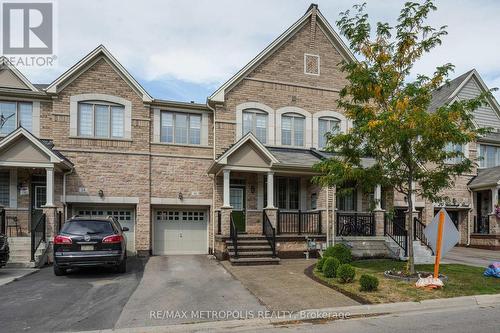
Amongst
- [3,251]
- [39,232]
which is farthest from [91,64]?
[3,251]

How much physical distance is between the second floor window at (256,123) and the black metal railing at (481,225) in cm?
1373

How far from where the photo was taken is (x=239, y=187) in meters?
18.4

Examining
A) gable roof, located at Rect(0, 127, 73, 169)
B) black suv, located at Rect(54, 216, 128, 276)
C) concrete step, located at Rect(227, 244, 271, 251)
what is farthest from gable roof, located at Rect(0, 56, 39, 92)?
concrete step, located at Rect(227, 244, 271, 251)

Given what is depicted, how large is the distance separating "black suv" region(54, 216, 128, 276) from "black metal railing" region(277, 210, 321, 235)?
7.26 m

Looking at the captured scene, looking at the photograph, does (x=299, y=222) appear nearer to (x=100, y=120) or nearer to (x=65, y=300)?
(x=100, y=120)

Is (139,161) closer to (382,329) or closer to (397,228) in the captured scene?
(397,228)

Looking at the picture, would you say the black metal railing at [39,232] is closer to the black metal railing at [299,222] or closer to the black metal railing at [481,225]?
the black metal railing at [299,222]

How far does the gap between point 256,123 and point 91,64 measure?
24.3 ft

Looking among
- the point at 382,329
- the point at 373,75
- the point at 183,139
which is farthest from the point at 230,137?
the point at 382,329

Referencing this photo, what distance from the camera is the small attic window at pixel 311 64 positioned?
19859mm

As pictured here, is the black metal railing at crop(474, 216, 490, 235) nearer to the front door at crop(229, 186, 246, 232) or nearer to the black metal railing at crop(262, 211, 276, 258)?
the black metal railing at crop(262, 211, 276, 258)

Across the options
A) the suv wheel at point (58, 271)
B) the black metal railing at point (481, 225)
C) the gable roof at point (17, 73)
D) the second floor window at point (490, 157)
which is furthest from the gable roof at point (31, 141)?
the second floor window at point (490, 157)

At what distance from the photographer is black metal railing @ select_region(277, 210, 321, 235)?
1740 centimetres

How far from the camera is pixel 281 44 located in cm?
1948
